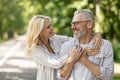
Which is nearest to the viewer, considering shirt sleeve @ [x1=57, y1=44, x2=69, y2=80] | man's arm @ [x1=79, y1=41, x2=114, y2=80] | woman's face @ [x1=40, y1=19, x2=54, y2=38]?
man's arm @ [x1=79, y1=41, x2=114, y2=80]

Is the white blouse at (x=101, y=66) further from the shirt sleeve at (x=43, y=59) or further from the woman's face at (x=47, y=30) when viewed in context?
the woman's face at (x=47, y=30)

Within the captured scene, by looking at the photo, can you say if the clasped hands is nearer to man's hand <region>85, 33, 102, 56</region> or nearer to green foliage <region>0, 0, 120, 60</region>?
man's hand <region>85, 33, 102, 56</region>

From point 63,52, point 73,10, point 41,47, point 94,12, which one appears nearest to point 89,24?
point 63,52

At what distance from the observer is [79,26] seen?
4676 millimetres

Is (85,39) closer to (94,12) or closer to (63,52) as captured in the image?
(63,52)

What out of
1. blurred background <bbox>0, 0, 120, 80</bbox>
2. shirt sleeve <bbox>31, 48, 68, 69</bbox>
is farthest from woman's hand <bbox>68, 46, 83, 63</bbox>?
blurred background <bbox>0, 0, 120, 80</bbox>

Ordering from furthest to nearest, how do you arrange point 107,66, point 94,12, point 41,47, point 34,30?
1. point 94,12
2. point 41,47
3. point 34,30
4. point 107,66

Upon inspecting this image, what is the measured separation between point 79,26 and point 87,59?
33 centimetres

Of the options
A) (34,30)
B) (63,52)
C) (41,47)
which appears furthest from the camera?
(41,47)

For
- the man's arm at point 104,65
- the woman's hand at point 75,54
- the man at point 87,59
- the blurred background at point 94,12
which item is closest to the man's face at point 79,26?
the man at point 87,59

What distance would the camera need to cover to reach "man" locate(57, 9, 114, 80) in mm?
4625

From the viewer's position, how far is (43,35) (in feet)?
16.6

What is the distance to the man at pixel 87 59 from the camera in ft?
15.2

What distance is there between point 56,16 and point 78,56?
23604 mm
